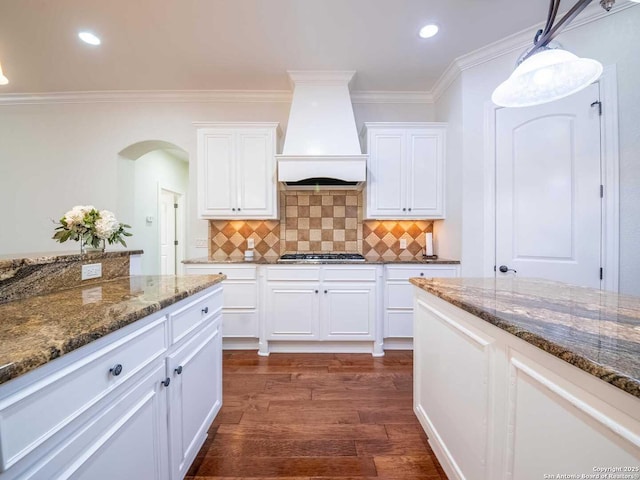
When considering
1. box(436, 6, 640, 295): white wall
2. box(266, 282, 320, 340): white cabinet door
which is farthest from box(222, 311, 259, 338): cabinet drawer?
box(436, 6, 640, 295): white wall

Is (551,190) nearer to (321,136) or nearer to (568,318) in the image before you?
(568,318)

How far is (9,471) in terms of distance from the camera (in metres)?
0.50

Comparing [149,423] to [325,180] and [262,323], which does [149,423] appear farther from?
[325,180]

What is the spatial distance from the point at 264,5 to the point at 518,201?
2.54m

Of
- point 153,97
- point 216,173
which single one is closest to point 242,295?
point 216,173

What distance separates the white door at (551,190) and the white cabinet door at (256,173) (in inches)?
85.0

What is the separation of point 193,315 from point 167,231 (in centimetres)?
419

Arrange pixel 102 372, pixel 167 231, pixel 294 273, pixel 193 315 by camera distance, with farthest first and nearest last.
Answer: pixel 167 231
pixel 294 273
pixel 193 315
pixel 102 372

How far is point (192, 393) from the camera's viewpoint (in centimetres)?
123

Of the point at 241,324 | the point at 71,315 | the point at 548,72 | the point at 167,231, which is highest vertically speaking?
the point at 548,72

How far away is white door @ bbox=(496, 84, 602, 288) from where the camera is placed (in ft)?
6.45

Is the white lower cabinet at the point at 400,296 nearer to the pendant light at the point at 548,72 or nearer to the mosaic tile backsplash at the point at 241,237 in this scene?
the mosaic tile backsplash at the point at 241,237

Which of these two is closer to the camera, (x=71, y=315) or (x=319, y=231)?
(x=71, y=315)

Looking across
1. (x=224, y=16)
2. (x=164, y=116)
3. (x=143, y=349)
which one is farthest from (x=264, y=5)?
(x=143, y=349)
